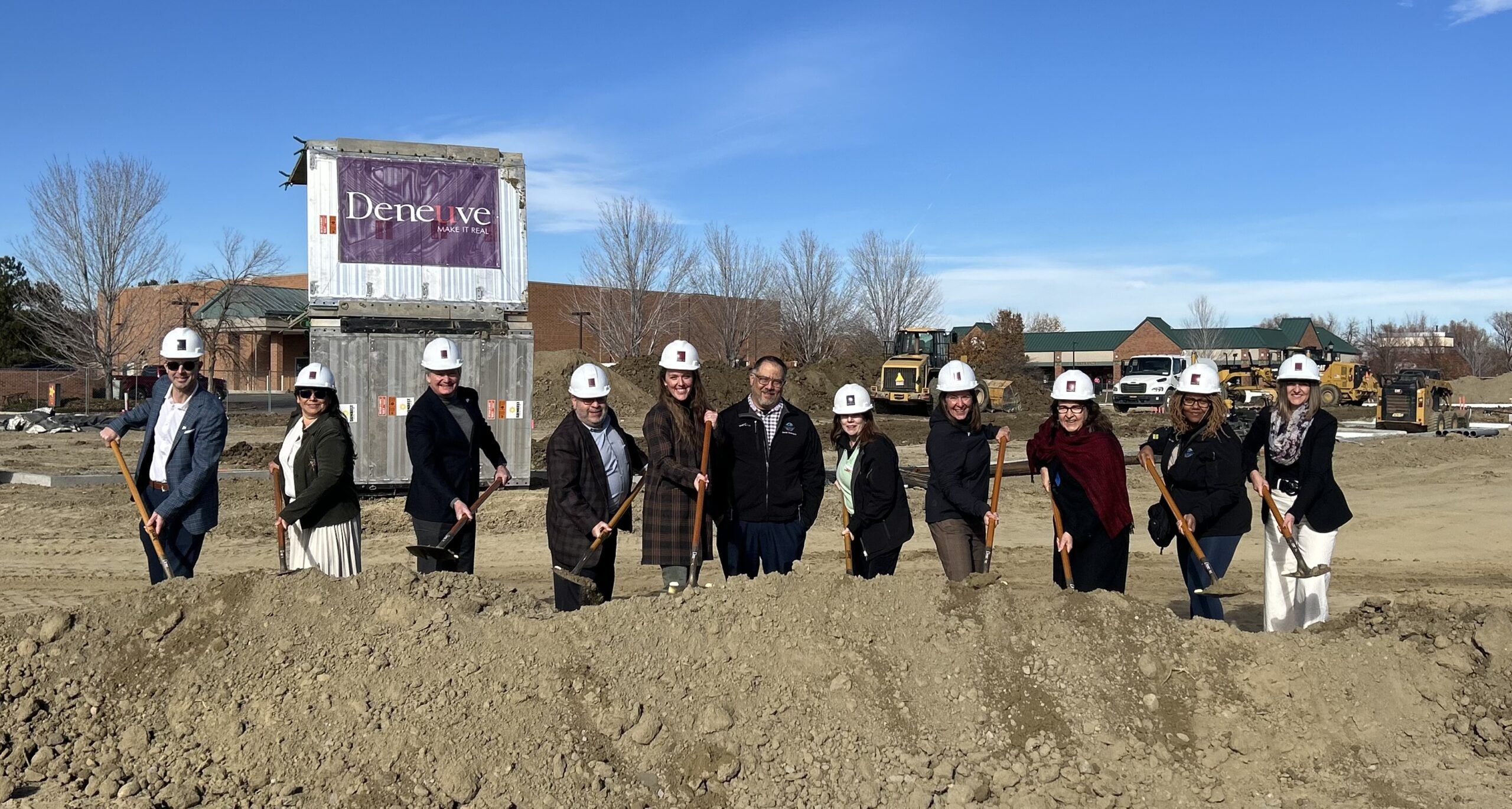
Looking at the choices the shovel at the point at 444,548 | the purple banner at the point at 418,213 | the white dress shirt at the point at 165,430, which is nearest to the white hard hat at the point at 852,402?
the shovel at the point at 444,548

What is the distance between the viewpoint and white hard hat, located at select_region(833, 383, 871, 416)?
558 cm

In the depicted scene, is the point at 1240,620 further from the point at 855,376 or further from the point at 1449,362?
the point at 1449,362

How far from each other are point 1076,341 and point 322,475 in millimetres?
68613

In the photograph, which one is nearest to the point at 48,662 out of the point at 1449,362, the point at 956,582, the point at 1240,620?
Answer: the point at 956,582

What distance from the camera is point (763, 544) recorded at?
18.4ft

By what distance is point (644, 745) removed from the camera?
4281 mm

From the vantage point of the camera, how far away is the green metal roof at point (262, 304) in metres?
39.6

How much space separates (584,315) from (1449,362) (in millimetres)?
52628

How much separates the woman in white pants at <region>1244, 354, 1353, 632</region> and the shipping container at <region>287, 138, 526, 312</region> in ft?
29.7

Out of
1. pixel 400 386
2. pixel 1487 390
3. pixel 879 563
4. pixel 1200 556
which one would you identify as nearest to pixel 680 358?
pixel 879 563

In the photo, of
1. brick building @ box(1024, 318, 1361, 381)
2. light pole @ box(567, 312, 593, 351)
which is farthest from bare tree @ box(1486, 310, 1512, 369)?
A: light pole @ box(567, 312, 593, 351)

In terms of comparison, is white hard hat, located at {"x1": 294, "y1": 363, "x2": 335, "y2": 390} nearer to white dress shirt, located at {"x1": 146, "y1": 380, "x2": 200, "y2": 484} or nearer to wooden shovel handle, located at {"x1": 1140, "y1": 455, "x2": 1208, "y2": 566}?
white dress shirt, located at {"x1": 146, "y1": 380, "x2": 200, "y2": 484}

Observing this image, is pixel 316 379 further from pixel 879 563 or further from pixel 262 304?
pixel 262 304

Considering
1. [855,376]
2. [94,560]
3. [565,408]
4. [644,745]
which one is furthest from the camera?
[855,376]
